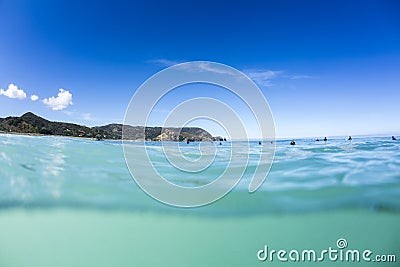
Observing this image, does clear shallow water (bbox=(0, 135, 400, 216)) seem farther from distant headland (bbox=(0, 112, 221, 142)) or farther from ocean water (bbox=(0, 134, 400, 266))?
distant headland (bbox=(0, 112, 221, 142))

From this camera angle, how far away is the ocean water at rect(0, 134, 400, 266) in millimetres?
4703

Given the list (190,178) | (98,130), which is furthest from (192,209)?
(98,130)

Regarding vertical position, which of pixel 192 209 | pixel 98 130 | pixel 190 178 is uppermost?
pixel 98 130

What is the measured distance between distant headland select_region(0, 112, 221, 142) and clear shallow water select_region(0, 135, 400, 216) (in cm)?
16

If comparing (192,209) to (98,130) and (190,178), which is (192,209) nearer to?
(190,178)

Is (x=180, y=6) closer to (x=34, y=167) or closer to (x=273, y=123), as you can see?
(x=273, y=123)

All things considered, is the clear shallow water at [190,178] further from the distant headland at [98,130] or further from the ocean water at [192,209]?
the distant headland at [98,130]

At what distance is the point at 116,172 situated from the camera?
15.9ft

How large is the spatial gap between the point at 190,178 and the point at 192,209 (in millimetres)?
667

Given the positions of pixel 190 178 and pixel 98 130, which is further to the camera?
pixel 98 130

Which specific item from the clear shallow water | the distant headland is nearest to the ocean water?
the clear shallow water

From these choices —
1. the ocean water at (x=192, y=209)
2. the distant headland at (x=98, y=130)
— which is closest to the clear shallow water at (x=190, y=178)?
the ocean water at (x=192, y=209)

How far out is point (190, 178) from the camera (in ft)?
15.7

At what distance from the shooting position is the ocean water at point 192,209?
470 cm
